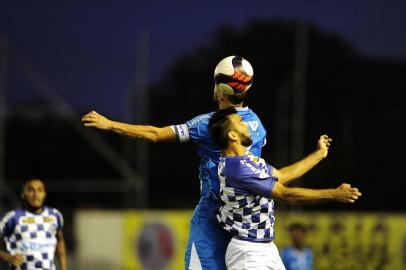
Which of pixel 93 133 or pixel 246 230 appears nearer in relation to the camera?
pixel 246 230

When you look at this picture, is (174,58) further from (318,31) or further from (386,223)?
(386,223)

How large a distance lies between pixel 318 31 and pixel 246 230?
15208 mm

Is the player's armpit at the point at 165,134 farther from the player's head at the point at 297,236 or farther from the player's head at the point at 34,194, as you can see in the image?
the player's head at the point at 297,236

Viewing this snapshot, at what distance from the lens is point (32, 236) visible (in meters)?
9.79

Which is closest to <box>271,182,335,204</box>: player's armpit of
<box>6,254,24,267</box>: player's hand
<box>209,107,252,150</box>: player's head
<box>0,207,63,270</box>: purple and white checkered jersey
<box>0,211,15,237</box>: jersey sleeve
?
<box>209,107,252,150</box>: player's head

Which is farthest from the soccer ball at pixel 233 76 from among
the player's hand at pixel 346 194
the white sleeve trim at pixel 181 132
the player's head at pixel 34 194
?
the player's head at pixel 34 194

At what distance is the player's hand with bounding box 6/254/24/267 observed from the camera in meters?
9.46

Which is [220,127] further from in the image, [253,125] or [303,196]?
[303,196]

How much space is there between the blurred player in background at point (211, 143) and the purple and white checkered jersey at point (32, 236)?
11.6 feet

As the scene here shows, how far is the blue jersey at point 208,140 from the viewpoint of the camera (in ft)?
21.0

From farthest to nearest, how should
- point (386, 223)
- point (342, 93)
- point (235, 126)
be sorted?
point (342, 93)
point (386, 223)
point (235, 126)

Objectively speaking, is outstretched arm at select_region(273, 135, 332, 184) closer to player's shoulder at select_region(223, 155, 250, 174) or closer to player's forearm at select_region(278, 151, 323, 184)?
player's forearm at select_region(278, 151, 323, 184)

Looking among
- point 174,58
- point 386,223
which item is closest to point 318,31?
point 174,58

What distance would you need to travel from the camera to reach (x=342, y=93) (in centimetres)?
2036
